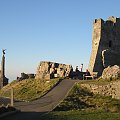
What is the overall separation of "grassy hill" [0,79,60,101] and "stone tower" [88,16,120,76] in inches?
428

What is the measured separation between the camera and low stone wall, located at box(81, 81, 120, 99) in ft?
127

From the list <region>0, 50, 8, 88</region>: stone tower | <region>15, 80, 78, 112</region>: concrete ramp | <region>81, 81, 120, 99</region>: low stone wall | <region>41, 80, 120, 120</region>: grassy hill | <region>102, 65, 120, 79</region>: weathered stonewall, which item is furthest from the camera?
<region>0, 50, 8, 88</region>: stone tower

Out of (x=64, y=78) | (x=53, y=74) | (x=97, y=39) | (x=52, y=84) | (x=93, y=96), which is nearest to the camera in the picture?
(x=93, y=96)

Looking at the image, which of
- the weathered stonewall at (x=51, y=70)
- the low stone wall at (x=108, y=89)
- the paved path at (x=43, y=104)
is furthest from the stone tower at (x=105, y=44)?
the low stone wall at (x=108, y=89)

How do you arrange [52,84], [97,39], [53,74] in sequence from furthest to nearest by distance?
1. [97,39]
2. [53,74]
3. [52,84]

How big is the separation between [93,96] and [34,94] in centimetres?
857

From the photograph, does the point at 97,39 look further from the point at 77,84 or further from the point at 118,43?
the point at 77,84

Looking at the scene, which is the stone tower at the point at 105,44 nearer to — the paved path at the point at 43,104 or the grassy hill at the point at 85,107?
the paved path at the point at 43,104

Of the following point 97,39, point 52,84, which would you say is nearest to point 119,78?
point 52,84

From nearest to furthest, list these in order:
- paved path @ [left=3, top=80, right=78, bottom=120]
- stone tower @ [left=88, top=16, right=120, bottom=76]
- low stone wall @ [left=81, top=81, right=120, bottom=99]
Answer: paved path @ [left=3, top=80, right=78, bottom=120] → low stone wall @ [left=81, top=81, right=120, bottom=99] → stone tower @ [left=88, top=16, right=120, bottom=76]

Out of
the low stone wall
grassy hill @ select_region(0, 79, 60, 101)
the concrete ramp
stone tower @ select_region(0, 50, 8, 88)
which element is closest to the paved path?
the concrete ramp

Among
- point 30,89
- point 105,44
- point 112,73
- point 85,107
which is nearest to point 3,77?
point 30,89

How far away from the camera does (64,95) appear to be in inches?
1571

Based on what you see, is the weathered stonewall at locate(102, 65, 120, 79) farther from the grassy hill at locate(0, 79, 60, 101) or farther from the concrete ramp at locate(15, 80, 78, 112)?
the grassy hill at locate(0, 79, 60, 101)
